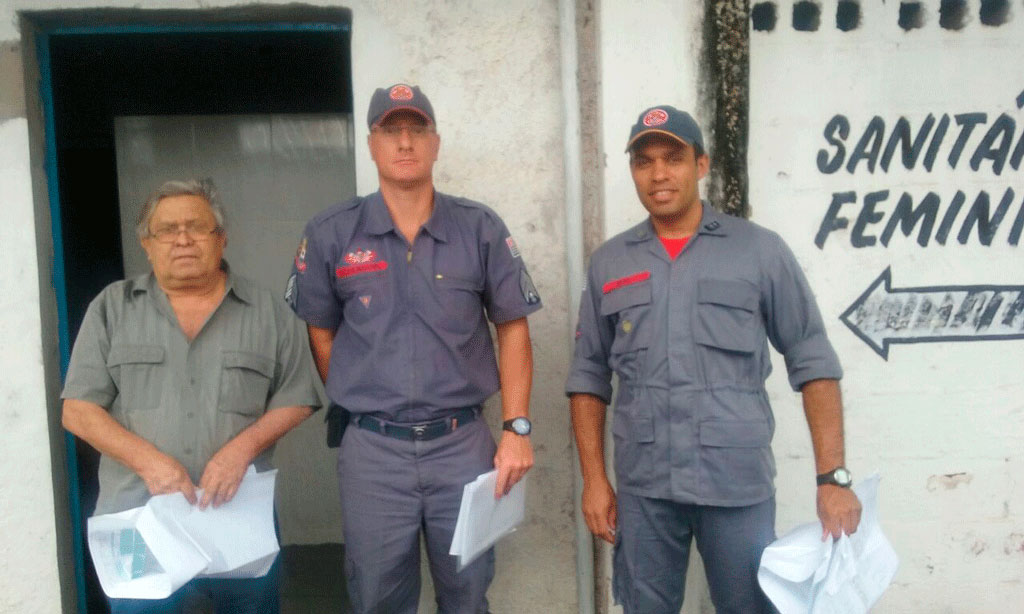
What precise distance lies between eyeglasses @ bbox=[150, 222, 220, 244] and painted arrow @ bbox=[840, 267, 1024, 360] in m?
2.09

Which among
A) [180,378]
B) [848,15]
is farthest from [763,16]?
[180,378]

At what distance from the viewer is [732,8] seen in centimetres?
269

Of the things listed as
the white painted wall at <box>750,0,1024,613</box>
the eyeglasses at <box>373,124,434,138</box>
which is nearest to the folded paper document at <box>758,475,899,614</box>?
the white painted wall at <box>750,0,1024,613</box>

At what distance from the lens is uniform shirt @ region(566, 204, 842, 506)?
7.11 ft

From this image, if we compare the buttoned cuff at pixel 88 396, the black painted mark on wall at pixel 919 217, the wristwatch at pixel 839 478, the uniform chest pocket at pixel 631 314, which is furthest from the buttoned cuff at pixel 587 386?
the buttoned cuff at pixel 88 396

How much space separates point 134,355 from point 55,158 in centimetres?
102

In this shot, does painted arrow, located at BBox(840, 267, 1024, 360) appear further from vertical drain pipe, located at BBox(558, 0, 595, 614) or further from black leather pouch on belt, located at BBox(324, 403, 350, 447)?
black leather pouch on belt, located at BBox(324, 403, 350, 447)

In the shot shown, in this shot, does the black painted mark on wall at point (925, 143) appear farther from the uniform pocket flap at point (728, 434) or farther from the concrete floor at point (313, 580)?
the concrete floor at point (313, 580)

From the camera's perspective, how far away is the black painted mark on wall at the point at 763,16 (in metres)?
2.84

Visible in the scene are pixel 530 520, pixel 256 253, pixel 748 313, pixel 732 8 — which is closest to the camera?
pixel 748 313

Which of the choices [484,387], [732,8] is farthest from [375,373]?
[732,8]

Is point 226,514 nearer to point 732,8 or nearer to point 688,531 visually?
point 688,531

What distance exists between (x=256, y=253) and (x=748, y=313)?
2.51 m

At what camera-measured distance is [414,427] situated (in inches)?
92.0
